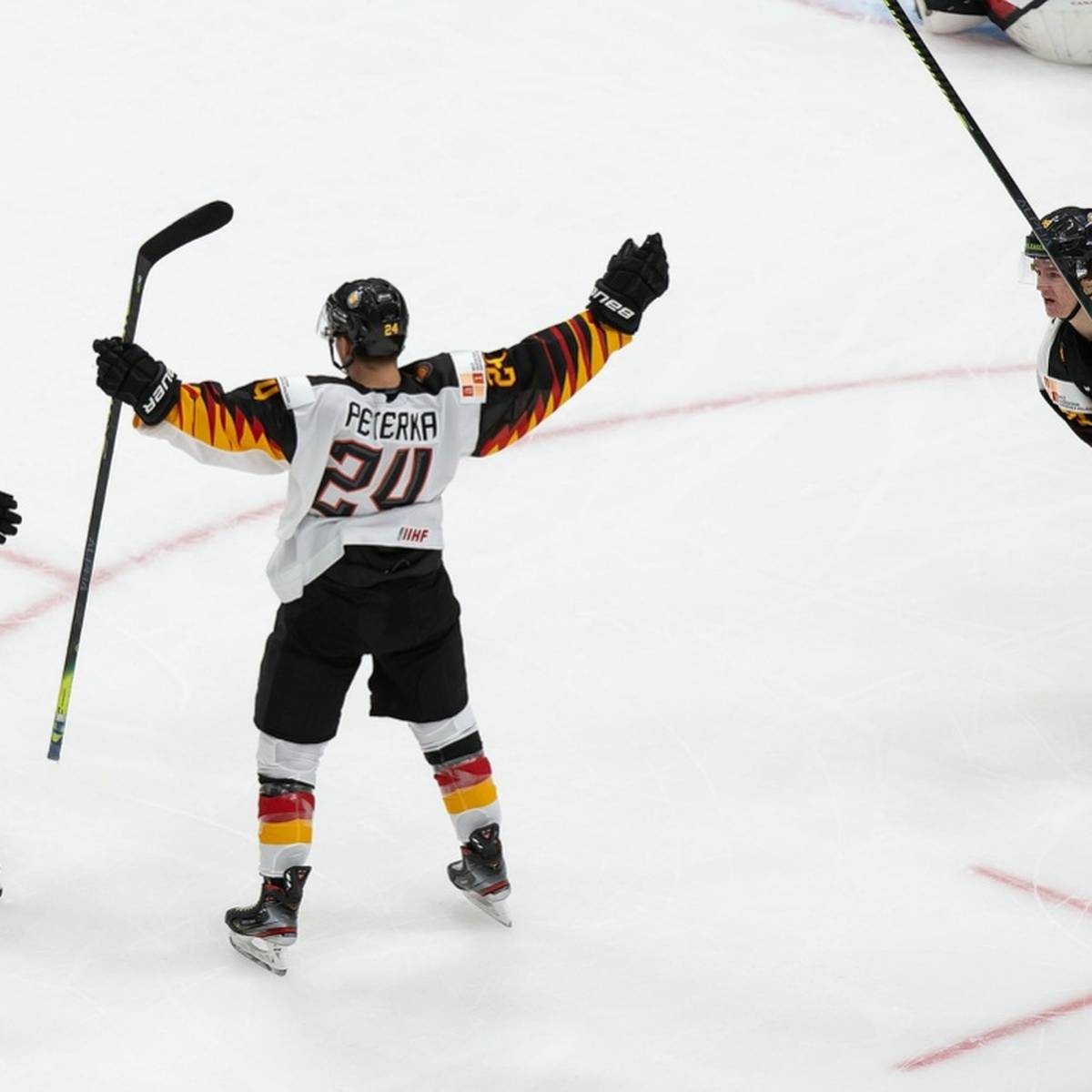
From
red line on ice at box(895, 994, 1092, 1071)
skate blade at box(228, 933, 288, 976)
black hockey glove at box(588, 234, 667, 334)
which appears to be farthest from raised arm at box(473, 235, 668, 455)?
red line on ice at box(895, 994, 1092, 1071)

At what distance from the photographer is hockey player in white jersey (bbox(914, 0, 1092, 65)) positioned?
7852 mm

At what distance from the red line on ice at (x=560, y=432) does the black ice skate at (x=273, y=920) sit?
1289mm

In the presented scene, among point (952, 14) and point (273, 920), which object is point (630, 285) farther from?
point (952, 14)

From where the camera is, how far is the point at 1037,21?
7914 millimetres

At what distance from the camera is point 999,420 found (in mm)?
5566

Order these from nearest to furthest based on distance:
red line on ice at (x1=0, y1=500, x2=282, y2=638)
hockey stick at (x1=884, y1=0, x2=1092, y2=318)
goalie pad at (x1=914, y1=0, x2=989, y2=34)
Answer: hockey stick at (x1=884, y1=0, x2=1092, y2=318) < red line on ice at (x1=0, y1=500, x2=282, y2=638) < goalie pad at (x1=914, y1=0, x2=989, y2=34)

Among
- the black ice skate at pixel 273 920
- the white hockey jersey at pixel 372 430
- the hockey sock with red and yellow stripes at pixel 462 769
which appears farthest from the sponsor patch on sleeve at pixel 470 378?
the black ice skate at pixel 273 920

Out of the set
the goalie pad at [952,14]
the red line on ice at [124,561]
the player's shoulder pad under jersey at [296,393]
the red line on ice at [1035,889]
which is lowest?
the red line on ice at [1035,889]

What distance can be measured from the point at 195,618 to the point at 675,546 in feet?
3.85

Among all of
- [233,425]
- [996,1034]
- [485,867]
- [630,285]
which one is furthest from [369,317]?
[996,1034]

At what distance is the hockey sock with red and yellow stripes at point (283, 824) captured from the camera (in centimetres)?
336

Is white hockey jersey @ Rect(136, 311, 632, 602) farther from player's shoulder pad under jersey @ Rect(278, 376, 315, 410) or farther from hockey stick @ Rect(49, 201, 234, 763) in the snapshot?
hockey stick @ Rect(49, 201, 234, 763)

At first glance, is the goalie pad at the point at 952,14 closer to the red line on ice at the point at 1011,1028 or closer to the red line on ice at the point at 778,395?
the red line on ice at the point at 778,395

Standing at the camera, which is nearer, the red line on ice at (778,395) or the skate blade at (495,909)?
the skate blade at (495,909)
